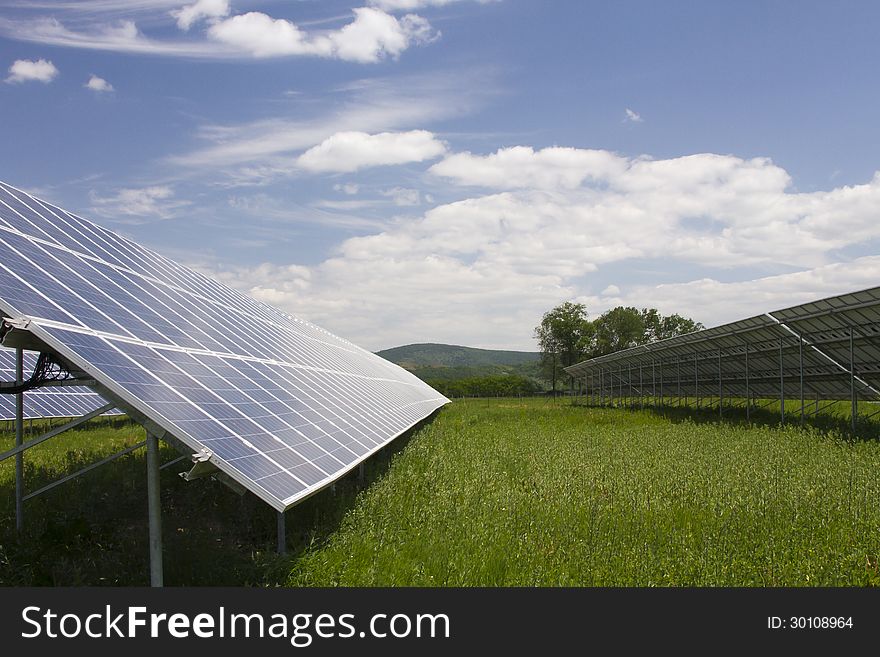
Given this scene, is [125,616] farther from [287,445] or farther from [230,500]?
[230,500]

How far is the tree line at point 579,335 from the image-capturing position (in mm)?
129500

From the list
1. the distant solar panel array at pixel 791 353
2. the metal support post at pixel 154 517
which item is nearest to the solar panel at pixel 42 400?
the metal support post at pixel 154 517

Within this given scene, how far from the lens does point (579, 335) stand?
130000 millimetres

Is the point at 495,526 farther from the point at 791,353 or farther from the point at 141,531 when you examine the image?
the point at 791,353

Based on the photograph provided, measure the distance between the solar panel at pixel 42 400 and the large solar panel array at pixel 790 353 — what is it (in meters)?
26.6

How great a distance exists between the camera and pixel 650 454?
1983 centimetres

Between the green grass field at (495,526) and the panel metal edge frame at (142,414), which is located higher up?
the panel metal edge frame at (142,414)

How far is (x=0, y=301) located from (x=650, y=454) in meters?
16.9

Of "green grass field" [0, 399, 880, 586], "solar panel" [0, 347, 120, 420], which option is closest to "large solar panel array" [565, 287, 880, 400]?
"green grass field" [0, 399, 880, 586]

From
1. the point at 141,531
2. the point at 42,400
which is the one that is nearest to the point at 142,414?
→ the point at 141,531

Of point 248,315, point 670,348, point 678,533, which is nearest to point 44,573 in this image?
point 678,533

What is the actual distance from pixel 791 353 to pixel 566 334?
97719mm

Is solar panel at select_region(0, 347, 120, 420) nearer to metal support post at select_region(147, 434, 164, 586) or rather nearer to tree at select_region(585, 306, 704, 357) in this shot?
metal support post at select_region(147, 434, 164, 586)

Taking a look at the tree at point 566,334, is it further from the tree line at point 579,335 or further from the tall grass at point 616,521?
the tall grass at point 616,521
